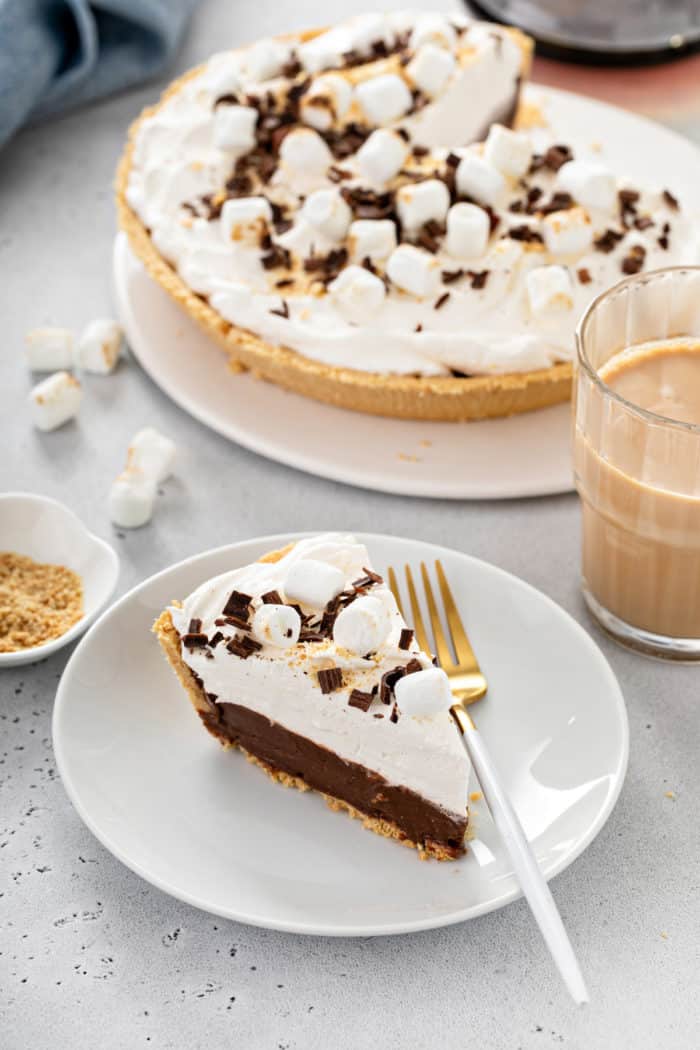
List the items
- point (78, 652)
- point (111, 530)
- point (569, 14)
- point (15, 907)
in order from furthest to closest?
point (569, 14), point (111, 530), point (78, 652), point (15, 907)

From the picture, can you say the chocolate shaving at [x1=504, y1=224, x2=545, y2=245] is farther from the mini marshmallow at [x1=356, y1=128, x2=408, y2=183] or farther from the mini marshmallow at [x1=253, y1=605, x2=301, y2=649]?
the mini marshmallow at [x1=253, y1=605, x2=301, y2=649]

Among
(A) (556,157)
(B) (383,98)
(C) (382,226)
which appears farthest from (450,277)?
(B) (383,98)

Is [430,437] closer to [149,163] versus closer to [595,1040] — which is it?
[149,163]

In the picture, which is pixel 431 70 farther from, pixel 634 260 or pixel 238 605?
pixel 238 605

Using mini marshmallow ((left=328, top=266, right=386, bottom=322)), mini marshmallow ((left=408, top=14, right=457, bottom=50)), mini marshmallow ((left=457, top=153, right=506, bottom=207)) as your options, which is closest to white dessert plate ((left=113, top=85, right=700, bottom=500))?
mini marshmallow ((left=328, top=266, right=386, bottom=322))

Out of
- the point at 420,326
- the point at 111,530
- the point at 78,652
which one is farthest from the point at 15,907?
the point at 420,326
